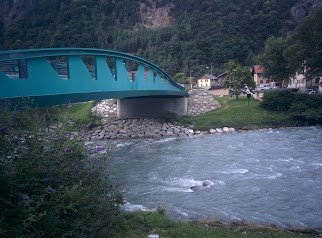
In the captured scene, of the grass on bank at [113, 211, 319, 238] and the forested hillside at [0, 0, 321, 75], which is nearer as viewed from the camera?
the grass on bank at [113, 211, 319, 238]

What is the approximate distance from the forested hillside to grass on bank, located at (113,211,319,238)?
146ft

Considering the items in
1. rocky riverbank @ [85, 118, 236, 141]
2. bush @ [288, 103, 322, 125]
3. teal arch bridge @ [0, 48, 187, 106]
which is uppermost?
teal arch bridge @ [0, 48, 187, 106]

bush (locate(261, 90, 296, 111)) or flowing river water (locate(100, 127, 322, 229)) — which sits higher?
bush (locate(261, 90, 296, 111))

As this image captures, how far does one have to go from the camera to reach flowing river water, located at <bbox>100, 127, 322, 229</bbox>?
37.7 ft

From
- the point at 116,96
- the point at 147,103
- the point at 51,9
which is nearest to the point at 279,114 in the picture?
the point at 147,103

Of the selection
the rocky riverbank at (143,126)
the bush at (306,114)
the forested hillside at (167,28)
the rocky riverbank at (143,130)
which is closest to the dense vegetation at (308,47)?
the bush at (306,114)

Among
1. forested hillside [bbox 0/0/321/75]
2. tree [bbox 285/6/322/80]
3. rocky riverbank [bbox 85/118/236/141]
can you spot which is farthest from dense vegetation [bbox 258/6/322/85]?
forested hillside [bbox 0/0/321/75]

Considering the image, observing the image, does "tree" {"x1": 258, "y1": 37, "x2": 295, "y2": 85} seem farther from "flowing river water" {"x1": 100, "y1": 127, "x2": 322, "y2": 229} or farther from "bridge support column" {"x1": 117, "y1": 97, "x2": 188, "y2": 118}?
"flowing river water" {"x1": 100, "y1": 127, "x2": 322, "y2": 229}

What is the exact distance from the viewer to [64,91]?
1357 centimetres

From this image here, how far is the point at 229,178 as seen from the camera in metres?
15.5

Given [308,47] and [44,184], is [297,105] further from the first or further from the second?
[44,184]

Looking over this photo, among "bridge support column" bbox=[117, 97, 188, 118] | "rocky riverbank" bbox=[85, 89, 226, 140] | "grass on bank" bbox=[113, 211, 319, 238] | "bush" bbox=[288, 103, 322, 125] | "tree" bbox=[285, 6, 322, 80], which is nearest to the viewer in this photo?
"grass on bank" bbox=[113, 211, 319, 238]

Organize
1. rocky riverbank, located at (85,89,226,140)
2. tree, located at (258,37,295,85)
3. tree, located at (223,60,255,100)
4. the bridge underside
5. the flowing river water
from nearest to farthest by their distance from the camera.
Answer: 1. the flowing river water
2. the bridge underside
3. rocky riverbank, located at (85,89,226,140)
4. tree, located at (223,60,255,100)
5. tree, located at (258,37,295,85)

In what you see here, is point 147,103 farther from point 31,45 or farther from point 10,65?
point 31,45
